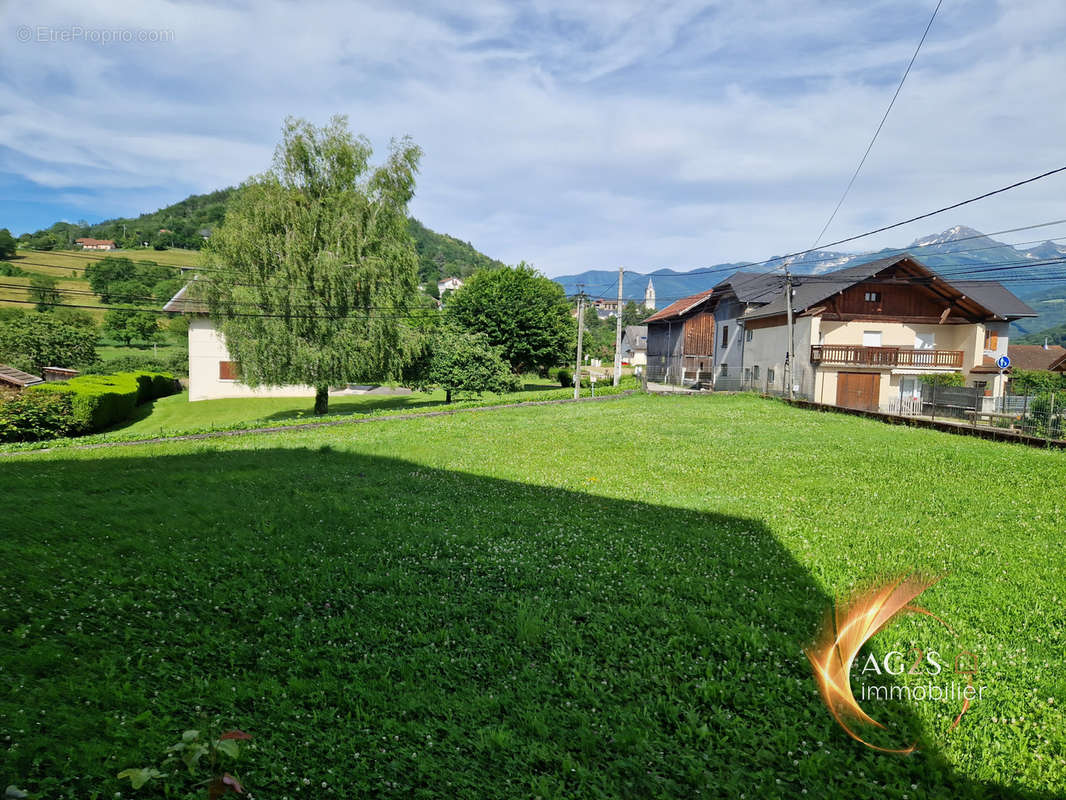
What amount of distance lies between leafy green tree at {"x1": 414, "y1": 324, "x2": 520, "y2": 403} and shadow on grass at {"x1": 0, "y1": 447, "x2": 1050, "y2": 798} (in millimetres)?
25917

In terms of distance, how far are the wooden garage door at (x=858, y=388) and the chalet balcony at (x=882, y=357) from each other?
2.65 feet

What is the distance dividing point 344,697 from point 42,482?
10.7 m

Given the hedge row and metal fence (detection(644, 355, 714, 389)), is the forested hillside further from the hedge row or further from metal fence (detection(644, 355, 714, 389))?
metal fence (detection(644, 355, 714, 389))

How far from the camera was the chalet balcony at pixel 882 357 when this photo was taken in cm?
3272

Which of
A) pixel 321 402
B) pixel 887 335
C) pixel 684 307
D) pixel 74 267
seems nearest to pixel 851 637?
pixel 321 402

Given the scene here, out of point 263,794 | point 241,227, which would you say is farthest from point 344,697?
point 241,227

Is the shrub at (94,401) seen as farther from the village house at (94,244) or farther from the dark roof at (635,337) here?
the dark roof at (635,337)

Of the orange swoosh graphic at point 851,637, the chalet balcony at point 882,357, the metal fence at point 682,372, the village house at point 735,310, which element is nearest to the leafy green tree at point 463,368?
the village house at point 735,310

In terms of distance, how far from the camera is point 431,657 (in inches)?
183

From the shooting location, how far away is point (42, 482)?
10.7m

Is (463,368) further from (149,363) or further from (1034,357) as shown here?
(1034,357)

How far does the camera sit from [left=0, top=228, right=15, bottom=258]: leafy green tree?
Answer: 1207 inches

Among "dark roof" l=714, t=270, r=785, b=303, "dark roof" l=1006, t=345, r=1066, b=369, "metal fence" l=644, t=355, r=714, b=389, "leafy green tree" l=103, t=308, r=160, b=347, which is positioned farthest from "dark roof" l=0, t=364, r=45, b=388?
"dark roof" l=1006, t=345, r=1066, b=369

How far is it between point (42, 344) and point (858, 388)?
64855 mm
